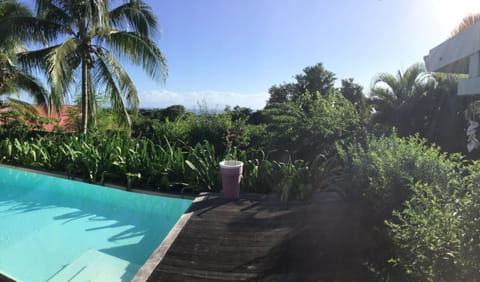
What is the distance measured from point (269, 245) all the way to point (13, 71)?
34.7 ft

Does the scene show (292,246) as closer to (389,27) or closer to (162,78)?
(389,27)

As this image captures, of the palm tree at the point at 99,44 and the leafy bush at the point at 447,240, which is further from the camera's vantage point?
the palm tree at the point at 99,44

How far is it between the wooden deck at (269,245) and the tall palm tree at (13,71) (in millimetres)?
7699

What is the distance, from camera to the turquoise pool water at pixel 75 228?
3032 millimetres

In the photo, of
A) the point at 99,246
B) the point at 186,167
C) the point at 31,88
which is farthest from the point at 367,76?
the point at 31,88

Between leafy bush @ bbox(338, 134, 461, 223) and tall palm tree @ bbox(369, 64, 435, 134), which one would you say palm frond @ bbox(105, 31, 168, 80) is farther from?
leafy bush @ bbox(338, 134, 461, 223)

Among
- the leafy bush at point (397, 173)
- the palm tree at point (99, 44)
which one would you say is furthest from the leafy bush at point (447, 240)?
the palm tree at point (99, 44)

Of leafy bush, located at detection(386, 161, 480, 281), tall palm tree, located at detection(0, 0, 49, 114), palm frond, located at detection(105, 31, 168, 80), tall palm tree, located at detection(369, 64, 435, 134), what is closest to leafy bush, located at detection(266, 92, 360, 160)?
tall palm tree, located at detection(369, 64, 435, 134)

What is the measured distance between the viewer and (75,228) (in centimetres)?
400

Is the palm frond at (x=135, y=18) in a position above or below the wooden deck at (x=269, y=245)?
Result: above

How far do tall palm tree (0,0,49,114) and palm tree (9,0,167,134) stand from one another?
0.58m

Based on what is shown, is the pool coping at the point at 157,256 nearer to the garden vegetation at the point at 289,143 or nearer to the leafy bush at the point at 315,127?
the garden vegetation at the point at 289,143

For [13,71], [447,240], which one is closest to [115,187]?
[447,240]

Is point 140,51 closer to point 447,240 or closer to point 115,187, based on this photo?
point 115,187
